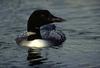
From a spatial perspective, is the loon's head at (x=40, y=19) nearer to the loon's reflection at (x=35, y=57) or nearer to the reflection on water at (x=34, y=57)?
the loon's reflection at (x=35, y=57)

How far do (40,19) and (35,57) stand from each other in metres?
1.92

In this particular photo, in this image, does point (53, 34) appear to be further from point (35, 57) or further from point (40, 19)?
point (35, 57)

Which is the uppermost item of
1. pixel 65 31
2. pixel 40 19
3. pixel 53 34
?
pixel 40 19

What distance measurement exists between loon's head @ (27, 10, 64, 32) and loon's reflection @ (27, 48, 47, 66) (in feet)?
2.97

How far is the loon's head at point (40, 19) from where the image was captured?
15375 mm

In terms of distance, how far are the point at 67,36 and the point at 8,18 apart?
131 inches

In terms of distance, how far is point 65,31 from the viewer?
16.7 m

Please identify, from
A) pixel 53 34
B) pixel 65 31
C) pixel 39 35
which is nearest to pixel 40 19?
pixel 39 35

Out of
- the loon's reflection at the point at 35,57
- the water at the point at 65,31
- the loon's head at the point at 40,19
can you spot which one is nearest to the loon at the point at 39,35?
the loon's head at the point at 40,19

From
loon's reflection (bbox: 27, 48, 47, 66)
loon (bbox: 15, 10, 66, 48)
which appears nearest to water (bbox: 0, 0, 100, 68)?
loon's reflection (bbox: 27, 48, 47, 66)

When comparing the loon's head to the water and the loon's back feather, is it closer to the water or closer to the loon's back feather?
the loon's back feather

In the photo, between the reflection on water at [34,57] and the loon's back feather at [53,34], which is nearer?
→ the reflection on water at [34,57]

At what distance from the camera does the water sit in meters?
13.1

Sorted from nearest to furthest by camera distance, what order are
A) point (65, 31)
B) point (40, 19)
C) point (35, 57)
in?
point (35, 57), point (40, 19), point (65, 31)
